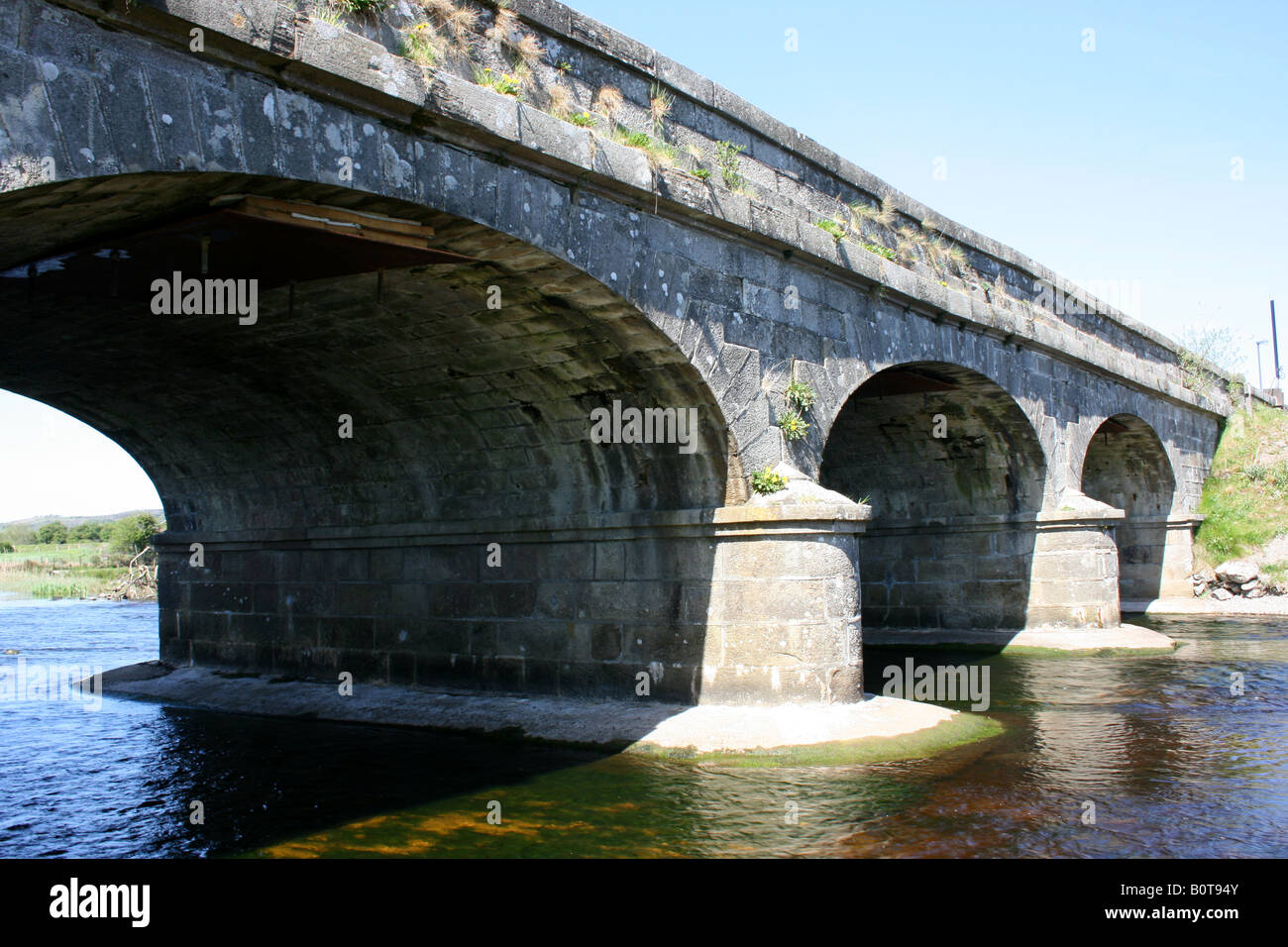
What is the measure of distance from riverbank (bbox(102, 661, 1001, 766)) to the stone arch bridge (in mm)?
220

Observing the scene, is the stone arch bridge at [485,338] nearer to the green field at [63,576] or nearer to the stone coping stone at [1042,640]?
the stone coping stone at [1042,640]

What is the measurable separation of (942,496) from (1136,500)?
304 inches

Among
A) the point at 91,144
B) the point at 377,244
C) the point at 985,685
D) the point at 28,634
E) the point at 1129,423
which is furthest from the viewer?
the point at 28,634

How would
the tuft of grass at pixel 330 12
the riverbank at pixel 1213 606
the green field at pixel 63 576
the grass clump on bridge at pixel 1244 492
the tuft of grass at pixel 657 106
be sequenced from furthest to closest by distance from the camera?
the green field at pixel 63 576 < the grass clump on bridge at pixel 1244 492 < the riverbank at pixel 1213 606 < the tuft of grass at pixel 657 106 < the tuft of grass at pixel 330 12

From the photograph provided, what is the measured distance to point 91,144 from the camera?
14.4ft

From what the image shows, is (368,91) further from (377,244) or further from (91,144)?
(91,144)

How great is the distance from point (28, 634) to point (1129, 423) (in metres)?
19.6

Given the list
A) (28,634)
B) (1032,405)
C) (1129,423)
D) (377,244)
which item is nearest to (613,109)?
(377,244)

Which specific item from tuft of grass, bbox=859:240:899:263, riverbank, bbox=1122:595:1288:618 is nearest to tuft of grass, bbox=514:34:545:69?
tuft of grass, bbox=859:240:899:263

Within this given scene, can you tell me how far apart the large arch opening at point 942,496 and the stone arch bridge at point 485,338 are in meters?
0.10

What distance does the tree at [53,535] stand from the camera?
75.6 m

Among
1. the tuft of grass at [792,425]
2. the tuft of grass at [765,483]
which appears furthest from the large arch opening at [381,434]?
the tuft of grass at [792,425]

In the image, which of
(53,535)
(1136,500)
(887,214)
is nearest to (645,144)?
(887,214)

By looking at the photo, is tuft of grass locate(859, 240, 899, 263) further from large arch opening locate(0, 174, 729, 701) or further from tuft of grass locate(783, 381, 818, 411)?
large arch opening locate(0, 174, 729, 701)
